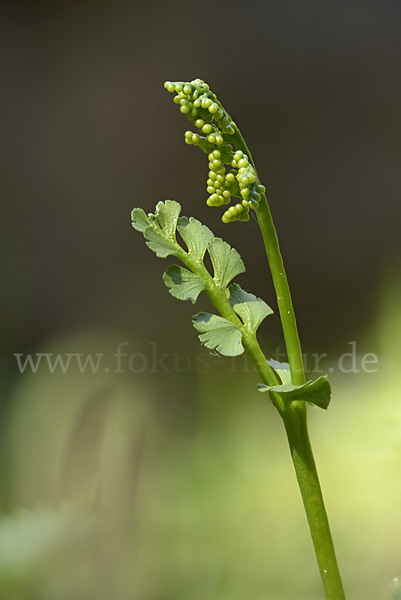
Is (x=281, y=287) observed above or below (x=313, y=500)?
above

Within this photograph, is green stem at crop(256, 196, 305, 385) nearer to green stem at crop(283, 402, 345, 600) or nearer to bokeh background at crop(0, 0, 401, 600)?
green stem at crop(283, 402, 345, 600)

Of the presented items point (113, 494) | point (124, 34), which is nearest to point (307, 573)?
point (113, 494)

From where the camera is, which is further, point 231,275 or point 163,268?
point 163,268

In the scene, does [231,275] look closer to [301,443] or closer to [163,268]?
[301,443]

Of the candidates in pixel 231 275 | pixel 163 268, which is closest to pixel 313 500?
pixel 231 275

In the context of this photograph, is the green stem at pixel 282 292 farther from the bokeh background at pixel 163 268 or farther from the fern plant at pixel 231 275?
the bokeh background at pixel 163 268

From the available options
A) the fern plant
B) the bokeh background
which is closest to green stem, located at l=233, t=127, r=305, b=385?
the fern plant

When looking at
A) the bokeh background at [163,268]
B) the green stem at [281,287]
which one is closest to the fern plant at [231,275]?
the green stem at [281,287]
